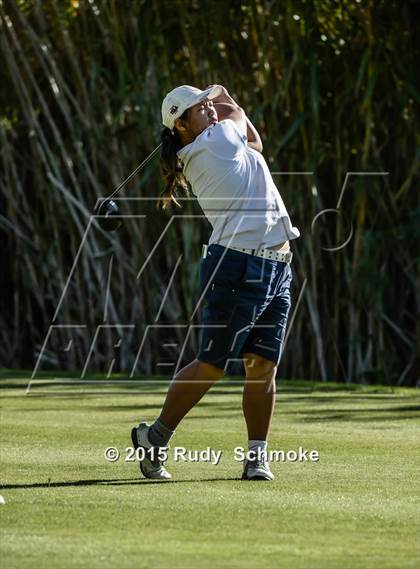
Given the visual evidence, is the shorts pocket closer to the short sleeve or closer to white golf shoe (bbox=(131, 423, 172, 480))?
the short sleeve

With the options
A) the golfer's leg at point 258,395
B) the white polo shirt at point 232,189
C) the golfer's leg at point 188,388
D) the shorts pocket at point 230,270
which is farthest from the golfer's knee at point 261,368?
the white polo shirt at point 232,189

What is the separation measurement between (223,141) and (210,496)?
4.68 feet

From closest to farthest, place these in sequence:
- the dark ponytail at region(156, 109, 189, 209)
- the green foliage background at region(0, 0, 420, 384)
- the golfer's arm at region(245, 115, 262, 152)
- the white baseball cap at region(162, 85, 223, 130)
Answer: the white baseball cap at region(162, 85, 223, 130)
the dark ponytail at region(156, 109, 189, 209)
the golfer's arm at region(245, 115, 262, 152)
the green foliage background at region(0, 0, 420, 384)

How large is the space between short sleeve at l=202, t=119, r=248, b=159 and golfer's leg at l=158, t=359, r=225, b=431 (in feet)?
2.76

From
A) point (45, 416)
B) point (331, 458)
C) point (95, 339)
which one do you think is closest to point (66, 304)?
point (95, 339)

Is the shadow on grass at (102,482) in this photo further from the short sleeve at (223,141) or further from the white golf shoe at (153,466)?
the short sleeve at (223,141)

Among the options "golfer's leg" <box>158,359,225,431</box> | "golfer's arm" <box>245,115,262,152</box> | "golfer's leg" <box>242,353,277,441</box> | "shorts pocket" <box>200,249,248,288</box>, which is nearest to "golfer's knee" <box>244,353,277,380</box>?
"golfer's leg" <box>242,353,277,441</box>

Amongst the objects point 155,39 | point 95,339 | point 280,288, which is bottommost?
point 95,339

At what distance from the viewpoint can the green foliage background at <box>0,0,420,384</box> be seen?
11633 mm

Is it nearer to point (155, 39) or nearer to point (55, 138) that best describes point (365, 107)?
point (155, 39)

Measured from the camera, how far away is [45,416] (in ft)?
26.6

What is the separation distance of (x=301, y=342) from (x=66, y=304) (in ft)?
7.58

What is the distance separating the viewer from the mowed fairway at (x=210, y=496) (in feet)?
13.5

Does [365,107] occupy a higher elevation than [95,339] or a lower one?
higher
